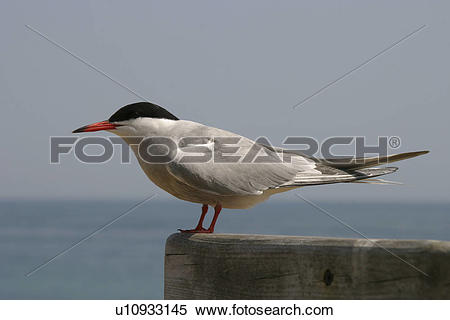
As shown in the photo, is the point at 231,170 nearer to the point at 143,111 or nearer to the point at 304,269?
the point at 143,111

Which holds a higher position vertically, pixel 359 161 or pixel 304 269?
pixel 359 161

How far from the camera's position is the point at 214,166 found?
12.1 ft

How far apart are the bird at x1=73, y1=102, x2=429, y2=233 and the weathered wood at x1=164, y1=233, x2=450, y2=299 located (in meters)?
0.97

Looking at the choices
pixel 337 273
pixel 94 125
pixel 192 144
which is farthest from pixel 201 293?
pixel 94 125

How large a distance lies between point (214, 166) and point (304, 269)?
1787mm

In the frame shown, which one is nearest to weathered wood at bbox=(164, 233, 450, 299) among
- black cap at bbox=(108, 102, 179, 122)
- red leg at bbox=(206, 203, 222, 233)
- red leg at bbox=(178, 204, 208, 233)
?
red leg at bbox=(178, 204, 208, 233)

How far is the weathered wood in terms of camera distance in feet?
5.82

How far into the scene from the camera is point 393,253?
1.81 meters

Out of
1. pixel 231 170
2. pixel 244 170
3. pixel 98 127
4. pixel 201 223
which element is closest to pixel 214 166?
pixel 231 170

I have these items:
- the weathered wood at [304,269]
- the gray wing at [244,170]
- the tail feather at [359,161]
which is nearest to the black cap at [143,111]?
the gray wing at [244,170]

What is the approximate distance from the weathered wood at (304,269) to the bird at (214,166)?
0.97 metres

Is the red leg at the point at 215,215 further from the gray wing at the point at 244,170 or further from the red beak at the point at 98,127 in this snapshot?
the red beak at the point at 98,127

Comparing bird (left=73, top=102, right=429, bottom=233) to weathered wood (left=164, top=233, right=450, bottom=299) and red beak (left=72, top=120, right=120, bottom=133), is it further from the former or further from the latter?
weathered wood (left=164, top=233, right=450, bottom=299)

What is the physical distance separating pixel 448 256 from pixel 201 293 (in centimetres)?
98
